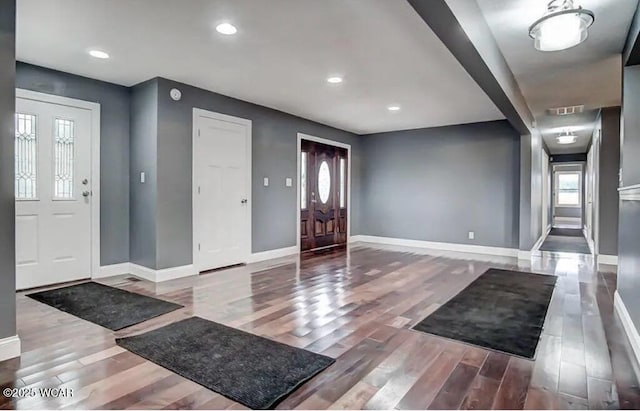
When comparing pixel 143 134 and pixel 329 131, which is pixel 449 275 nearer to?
pixel 329 131

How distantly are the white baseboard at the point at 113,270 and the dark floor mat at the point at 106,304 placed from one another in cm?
45

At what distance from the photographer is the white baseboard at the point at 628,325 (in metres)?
2.32

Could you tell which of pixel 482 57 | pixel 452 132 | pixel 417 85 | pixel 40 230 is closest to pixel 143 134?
pixel 40 230

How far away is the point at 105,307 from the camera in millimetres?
3242

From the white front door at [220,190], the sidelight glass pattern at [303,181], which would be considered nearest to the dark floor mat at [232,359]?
the white front door at [220,190]

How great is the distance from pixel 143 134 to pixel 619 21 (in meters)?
4.72

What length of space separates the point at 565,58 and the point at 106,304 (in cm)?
490

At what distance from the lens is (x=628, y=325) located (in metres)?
2.68

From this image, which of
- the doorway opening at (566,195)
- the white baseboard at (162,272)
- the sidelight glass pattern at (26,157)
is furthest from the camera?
the doorway opening at (566,195)

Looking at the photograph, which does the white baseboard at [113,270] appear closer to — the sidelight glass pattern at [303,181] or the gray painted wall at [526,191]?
the sidelight glass pattern at [303,181]

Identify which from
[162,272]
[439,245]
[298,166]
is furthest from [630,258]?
[298,166]

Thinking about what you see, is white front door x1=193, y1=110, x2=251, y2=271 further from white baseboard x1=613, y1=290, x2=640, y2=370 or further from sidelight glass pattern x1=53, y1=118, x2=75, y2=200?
white baseboard x1=613, y1=290, x2=640, y2=370

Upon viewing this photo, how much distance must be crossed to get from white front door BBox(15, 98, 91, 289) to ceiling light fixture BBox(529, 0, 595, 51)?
4.55 meters

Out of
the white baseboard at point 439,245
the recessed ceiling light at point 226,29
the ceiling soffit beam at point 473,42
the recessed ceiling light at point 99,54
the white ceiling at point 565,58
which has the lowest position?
the white baseboard at point 439,245
